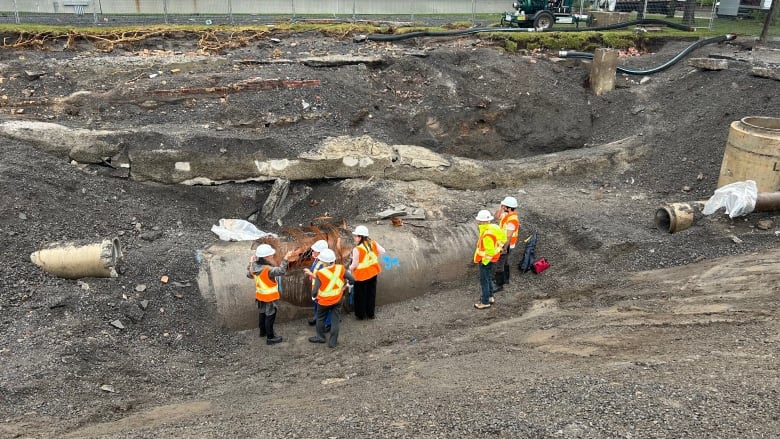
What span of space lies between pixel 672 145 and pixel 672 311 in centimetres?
645

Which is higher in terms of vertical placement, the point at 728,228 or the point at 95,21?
the point at 95,21

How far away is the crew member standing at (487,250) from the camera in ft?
26.3

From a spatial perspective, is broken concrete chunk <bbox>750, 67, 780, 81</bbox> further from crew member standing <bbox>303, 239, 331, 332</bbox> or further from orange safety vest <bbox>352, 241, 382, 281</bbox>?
crew member standing <bbox>303, 239, 331, 332</bbox>

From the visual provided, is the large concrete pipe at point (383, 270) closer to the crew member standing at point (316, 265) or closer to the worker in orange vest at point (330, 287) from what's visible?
the crew member standing at point (316, 265)

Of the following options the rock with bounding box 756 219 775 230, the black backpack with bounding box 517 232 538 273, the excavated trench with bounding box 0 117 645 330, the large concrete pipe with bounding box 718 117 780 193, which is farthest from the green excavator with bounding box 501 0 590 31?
the black backpack with bounding box 517 232 538 273

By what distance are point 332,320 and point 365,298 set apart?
78 centimetres

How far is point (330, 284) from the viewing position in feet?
23.7

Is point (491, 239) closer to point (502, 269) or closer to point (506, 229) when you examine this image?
point (506, 229)

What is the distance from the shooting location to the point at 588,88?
15672 millimetres

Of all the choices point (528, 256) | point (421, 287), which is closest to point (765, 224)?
point (528, 256)

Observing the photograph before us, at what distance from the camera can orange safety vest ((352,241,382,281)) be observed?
25.4 feet

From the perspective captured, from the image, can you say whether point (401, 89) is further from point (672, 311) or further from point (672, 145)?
point (672, 311)

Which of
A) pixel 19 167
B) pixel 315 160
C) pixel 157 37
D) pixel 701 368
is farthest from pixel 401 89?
pixel 701 368

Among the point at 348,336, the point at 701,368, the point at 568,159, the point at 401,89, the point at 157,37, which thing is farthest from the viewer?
the point at 157,37
